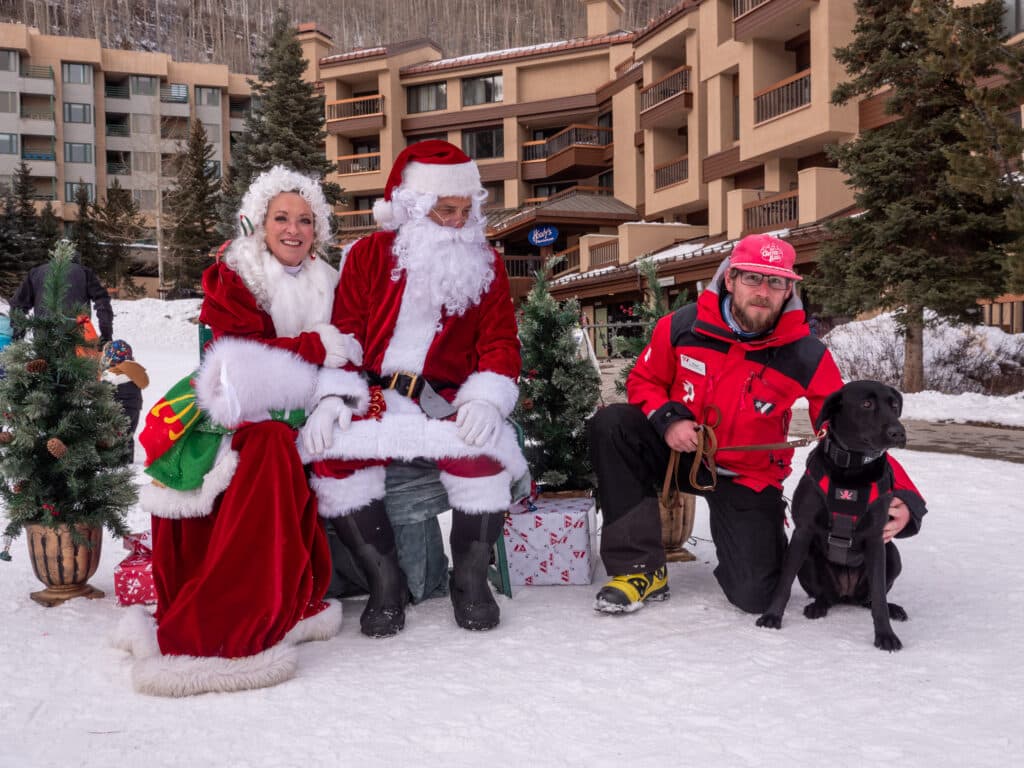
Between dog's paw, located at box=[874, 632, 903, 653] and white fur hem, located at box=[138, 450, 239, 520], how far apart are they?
2.27 metres

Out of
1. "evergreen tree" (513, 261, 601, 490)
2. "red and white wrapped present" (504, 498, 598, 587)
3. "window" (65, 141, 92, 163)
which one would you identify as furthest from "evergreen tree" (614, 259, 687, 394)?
"window" (65, 141, 92, 163)

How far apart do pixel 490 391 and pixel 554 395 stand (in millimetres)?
887

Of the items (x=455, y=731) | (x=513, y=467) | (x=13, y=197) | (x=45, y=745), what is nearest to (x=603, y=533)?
(x=513, y=467)

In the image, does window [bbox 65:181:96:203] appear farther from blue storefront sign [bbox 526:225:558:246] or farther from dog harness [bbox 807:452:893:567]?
dog harness [bbox 807:452:893:567]

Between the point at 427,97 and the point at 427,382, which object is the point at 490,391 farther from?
the point at 427,97

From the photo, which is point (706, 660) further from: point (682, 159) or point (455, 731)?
point (682, 159)

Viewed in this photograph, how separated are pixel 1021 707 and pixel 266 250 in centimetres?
296

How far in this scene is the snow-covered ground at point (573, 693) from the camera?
2.03 m

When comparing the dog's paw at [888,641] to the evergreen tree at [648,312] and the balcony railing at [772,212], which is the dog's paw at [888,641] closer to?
the evergreen tree at [648,312]

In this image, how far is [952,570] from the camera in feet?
12.0

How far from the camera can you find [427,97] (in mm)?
33312

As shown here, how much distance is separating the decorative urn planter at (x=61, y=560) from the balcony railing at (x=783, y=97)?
17.8 m

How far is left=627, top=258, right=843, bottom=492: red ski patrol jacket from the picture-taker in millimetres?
3137

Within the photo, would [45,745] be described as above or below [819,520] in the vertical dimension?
below
